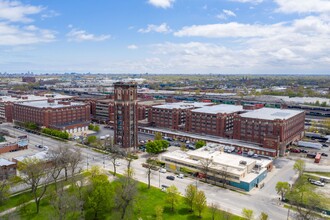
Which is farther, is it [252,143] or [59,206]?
[252,143]

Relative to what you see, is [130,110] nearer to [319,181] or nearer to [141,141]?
[141,141]

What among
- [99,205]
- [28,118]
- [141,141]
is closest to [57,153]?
[99,205]

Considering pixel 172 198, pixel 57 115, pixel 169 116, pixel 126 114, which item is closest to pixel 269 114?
pixel 169 116

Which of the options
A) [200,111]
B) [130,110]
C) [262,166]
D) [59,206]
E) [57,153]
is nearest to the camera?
[59,206]

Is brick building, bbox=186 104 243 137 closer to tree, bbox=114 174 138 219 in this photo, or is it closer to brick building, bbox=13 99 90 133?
brick building, bbox=13 99 90 133

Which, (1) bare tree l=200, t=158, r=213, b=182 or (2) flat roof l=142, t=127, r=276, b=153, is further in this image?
(2) flat roof l=142, t=127, r=276, b=153

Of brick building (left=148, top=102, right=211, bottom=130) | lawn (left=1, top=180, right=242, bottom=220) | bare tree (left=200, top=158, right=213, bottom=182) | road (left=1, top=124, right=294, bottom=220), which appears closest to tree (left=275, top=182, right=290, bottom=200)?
road (left=1, top=124, right=294, bottom=220)

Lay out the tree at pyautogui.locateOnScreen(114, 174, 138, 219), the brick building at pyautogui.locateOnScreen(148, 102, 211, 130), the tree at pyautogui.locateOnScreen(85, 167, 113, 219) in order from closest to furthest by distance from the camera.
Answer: the tree at pyautogui.locateOnScreen(114, 174, 138, 219) → the tree at pyautogui.locateOnScreen(85, 167, 113, 219) → the brick building at pyautogui.locateOnScreen(148, 102, 211, 130)

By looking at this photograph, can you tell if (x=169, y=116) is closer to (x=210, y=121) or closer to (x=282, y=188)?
(x=210, y=121)
